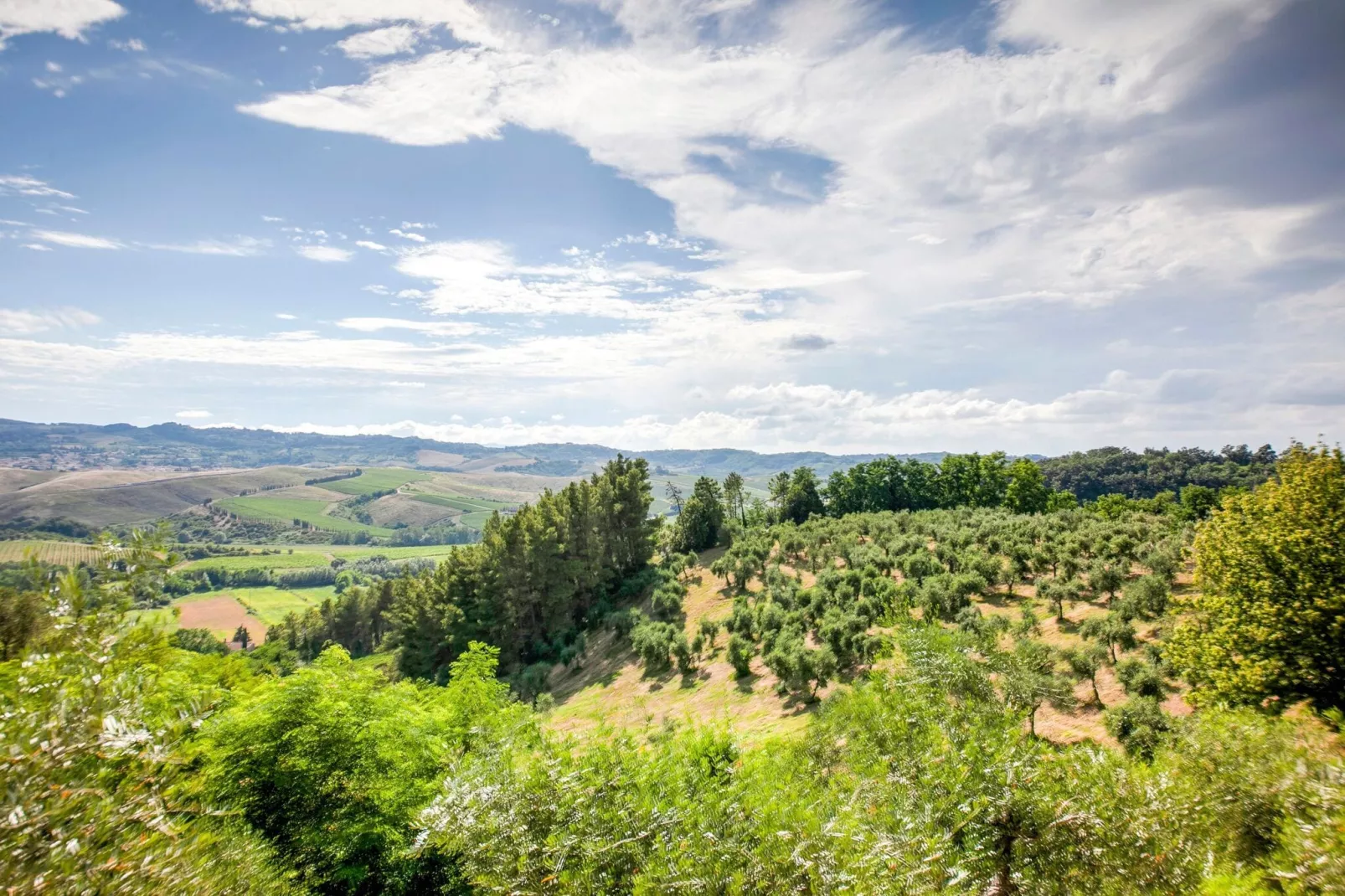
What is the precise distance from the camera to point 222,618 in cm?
16100

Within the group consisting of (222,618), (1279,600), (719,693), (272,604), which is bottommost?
(272,604)

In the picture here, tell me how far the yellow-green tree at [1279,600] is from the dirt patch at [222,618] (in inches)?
6337

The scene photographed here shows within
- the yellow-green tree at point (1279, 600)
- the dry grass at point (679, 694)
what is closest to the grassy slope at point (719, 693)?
the dry grass at point (679, 694)

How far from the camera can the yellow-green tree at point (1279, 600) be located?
806 inches

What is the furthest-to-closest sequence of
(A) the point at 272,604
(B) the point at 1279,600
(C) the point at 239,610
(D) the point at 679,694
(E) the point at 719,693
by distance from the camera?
(A) the point at 272,604, (C) the point at 239,610, (D) the point at 679,694, (E) the point at 719,693, (B) the point at 1279,600

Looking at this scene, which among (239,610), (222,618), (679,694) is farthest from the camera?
(239,610)

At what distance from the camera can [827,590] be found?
49.6 metres

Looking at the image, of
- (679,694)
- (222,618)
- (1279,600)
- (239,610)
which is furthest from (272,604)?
(1279,600)

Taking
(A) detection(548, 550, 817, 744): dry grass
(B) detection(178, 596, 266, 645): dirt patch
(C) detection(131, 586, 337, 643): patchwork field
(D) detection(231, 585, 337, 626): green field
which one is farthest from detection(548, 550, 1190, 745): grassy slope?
(D) detection(231, 585, 337, 626): green field

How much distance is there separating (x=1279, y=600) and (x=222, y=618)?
677 ft

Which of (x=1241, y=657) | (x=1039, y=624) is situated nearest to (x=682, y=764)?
(x=1241, y=657)

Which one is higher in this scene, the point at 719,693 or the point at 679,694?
the point at 719,693

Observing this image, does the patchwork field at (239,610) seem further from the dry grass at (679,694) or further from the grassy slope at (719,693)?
the grassy slope at (719,693)

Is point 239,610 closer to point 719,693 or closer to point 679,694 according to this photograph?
point 679,694
